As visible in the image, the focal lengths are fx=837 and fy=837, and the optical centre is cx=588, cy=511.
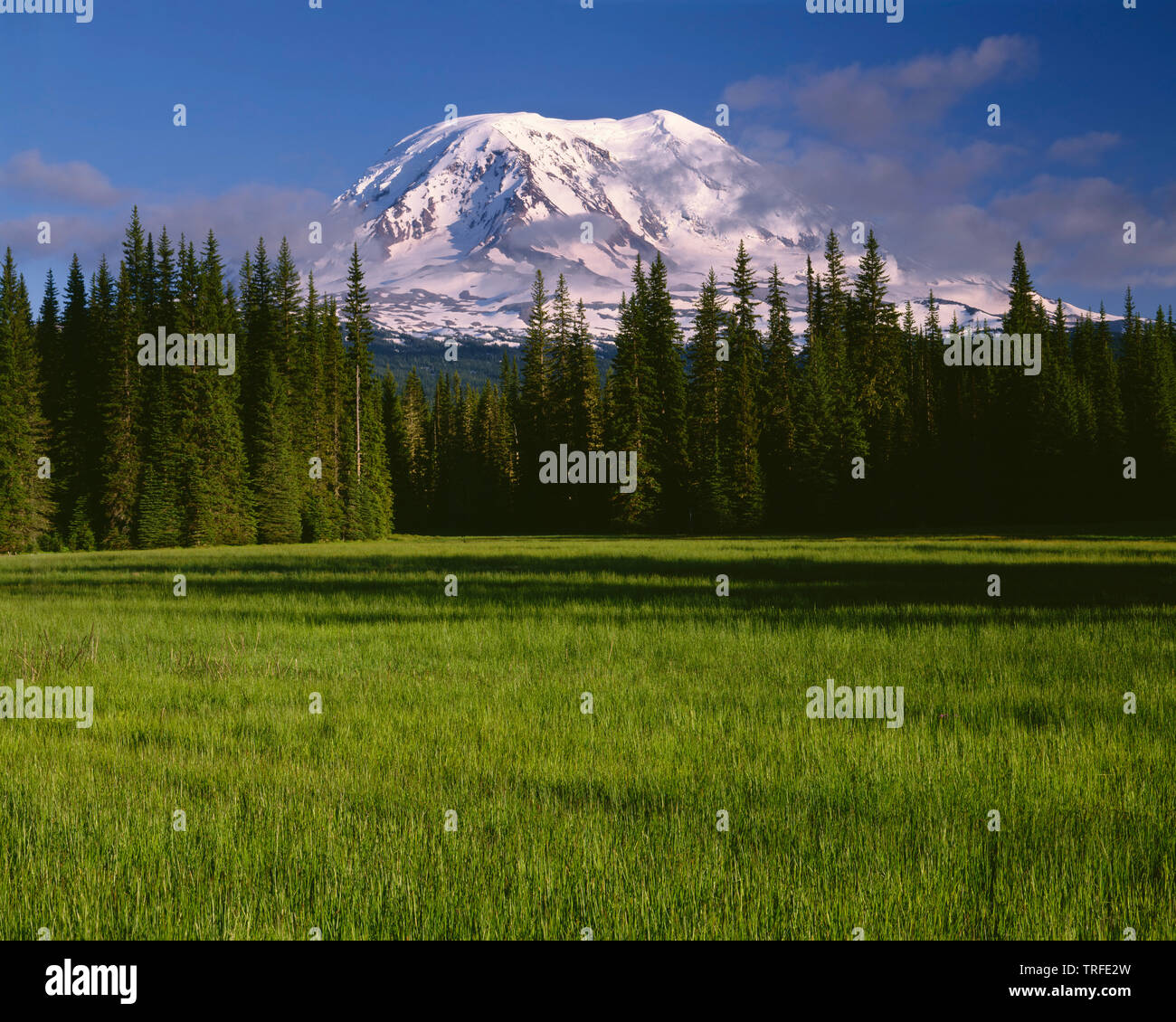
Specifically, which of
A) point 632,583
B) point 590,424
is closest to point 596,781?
point 632,583

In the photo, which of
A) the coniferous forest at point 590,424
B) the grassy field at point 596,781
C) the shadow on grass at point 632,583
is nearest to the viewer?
the grassy field at point 596,781

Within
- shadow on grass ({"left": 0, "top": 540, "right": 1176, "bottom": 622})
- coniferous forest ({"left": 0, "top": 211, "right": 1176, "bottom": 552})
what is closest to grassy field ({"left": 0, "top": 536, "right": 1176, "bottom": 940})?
shadow on grass ({"left": 0, "top": 540, "right": 1176, "bottom": 622})

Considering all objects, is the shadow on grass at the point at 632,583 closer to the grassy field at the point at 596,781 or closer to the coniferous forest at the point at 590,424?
the grassy field at the point at 596,781

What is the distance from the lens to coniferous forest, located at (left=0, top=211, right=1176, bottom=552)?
62.2m

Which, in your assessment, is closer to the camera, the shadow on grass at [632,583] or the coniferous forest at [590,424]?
the shadow on grass at [632,583]

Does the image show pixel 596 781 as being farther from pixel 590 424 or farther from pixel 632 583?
pixel 590 424

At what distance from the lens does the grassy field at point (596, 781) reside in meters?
4.82

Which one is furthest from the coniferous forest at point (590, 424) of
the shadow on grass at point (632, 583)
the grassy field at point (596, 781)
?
the grassy field at point (596, 781)

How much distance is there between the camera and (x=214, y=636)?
1549 centimetres

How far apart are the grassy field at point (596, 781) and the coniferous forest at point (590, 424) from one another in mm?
50471

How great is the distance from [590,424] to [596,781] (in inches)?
2762
